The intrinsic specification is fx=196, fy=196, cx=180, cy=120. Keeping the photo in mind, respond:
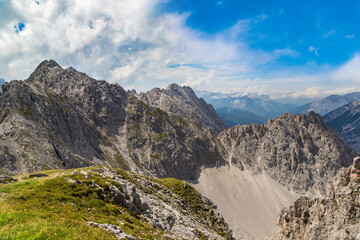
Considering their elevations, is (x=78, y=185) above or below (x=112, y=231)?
above

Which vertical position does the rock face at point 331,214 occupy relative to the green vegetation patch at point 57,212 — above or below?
below

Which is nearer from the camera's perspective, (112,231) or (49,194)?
(112,231)

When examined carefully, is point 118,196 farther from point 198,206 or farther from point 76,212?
point 198,206

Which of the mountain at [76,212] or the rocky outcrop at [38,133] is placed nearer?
the mountain at [76,212]

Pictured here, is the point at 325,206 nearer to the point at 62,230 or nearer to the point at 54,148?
the point at 62,230

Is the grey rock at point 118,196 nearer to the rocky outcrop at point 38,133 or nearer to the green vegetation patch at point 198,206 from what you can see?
the green vegetation patch at point 198,206

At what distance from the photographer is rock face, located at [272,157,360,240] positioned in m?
43.3

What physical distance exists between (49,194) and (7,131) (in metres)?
106

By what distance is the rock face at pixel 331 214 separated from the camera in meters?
43.3

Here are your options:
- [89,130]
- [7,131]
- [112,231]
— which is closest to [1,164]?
[7,131]

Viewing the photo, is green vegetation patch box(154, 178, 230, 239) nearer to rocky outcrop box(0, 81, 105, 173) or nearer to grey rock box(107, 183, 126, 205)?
grey rock box(107, 183, 126, 205)

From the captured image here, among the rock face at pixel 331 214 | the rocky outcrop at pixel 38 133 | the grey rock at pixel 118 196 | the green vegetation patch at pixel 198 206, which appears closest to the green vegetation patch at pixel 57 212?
the grey rock at pixel 118 196

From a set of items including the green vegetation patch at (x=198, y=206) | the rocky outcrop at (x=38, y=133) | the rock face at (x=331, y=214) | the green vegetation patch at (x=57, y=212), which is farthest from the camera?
the rocky outcrop at (x=38, y=133)

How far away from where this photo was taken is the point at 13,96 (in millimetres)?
125375
